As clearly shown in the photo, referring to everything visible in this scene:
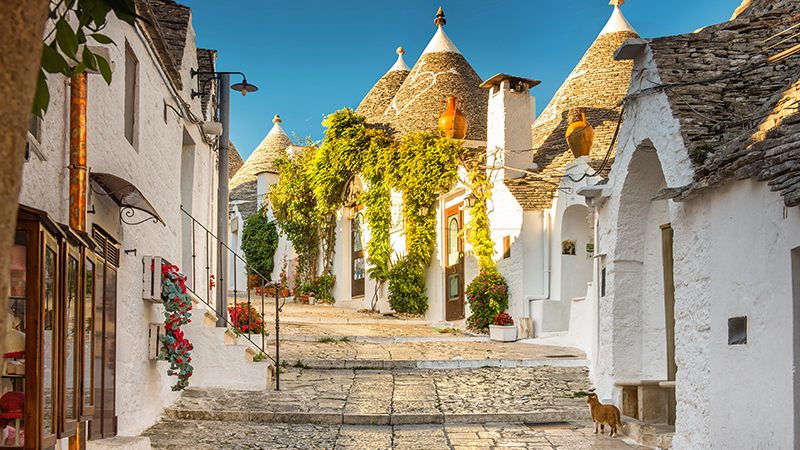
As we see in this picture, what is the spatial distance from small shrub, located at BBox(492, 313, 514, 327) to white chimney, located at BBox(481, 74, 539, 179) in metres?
2.80

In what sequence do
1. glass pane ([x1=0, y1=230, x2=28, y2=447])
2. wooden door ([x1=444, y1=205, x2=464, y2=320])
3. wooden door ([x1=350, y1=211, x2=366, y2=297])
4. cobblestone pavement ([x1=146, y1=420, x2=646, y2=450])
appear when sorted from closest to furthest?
glass pane ([x1=0, y1=230, x2=28, y2=447]) < cobblestone pavement ([x1=146, y1=420, x2=646, y2=450]) < wooden door ([x1=444, y1=205, x2=464, y2=320]) < wooden door ([x1=350, y1=211, x2=366, y2=297])

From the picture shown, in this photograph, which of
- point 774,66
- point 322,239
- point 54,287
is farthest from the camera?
point 322,239

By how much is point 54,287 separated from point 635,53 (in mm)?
6035

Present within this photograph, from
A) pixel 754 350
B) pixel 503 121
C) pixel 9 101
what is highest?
pixel 503 121

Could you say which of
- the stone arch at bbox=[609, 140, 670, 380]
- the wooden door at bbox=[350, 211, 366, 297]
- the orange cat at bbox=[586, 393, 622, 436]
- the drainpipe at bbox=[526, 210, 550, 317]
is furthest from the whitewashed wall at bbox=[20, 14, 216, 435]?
the wooden door at bbox=[350, 211, 366, 297]

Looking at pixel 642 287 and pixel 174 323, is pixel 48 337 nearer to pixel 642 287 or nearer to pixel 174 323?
pixel 174 323

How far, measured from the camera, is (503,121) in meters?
18.6

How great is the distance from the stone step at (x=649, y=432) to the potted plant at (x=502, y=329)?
733 centimetres

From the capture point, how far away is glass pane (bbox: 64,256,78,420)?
219 inches

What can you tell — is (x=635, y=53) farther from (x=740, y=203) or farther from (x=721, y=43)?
A: (x=740, y=203)

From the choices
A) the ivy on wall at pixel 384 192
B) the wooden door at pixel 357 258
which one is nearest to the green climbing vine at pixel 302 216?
the ivy on wall at pixel 384 192

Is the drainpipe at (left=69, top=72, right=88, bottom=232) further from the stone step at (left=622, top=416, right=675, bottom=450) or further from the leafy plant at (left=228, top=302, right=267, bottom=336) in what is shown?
the leafy plant at (left=228, top=302, right=267, bottom=336)

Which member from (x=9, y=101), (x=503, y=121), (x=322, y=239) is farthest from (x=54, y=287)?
(x=322, y=239)

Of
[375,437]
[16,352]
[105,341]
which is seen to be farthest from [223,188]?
[16,352]
